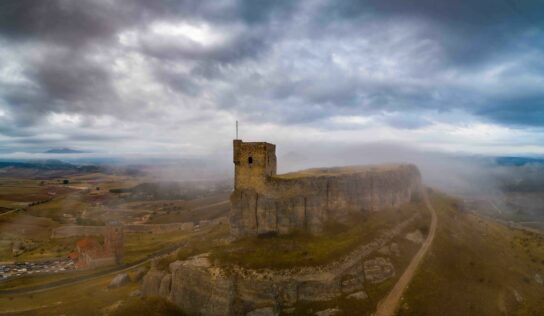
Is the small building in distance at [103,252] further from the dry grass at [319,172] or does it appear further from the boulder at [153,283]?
the dry grass at [319,172]

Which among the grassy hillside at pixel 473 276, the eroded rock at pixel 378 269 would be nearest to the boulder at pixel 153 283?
the eroded rock at pixel 378 269

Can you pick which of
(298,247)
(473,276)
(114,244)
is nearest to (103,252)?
(114,244)

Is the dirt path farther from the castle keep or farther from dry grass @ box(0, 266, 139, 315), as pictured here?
dry grass @ box(0, 266, 139, 315)

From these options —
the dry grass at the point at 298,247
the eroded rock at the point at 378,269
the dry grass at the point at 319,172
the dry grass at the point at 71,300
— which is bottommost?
the dry grass at the point at 71,300

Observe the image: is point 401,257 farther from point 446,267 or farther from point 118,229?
point 118,229

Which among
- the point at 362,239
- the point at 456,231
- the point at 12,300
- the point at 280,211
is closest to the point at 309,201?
the point at 280,211

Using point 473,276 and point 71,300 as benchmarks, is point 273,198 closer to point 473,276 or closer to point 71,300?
point 473,276
